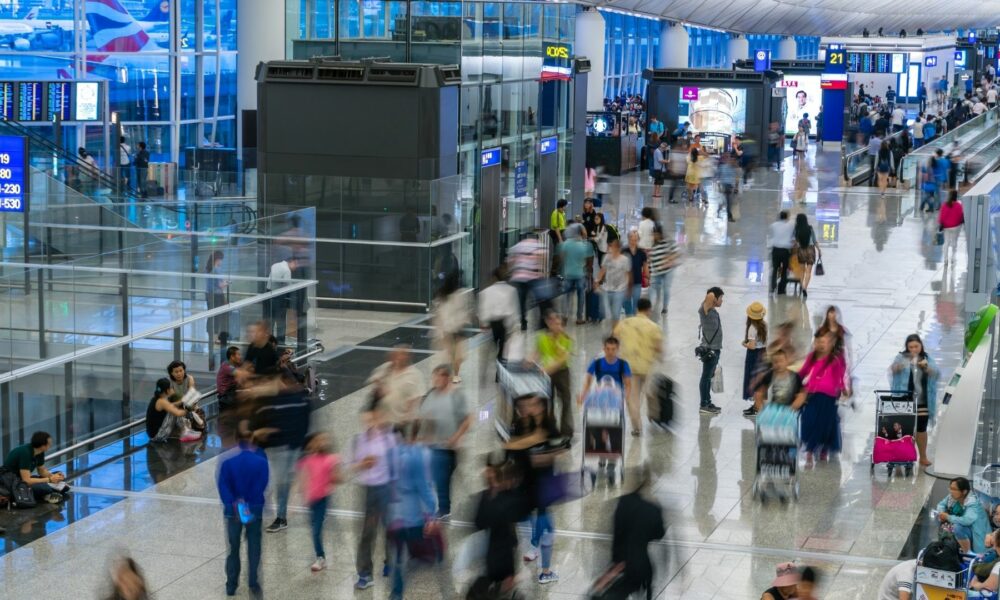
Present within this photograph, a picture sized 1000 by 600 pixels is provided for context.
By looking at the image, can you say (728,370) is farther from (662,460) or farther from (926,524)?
(926,524)

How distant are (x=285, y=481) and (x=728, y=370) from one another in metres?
7.60

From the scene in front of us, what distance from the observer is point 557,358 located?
1331 centimetres

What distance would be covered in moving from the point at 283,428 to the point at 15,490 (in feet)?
8.10

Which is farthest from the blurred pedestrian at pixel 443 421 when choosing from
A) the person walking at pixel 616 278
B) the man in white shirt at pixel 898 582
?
the person walking at pixel 616 278

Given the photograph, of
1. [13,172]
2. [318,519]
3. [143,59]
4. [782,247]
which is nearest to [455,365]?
[318,519]

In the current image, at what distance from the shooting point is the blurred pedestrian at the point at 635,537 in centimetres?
804

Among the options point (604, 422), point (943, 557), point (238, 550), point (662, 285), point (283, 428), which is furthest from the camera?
point (662, 285)

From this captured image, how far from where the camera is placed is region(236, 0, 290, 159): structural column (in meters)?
33.7

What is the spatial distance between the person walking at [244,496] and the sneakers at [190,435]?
4.47m

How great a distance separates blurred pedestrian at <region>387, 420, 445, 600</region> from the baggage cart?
2.55 metres

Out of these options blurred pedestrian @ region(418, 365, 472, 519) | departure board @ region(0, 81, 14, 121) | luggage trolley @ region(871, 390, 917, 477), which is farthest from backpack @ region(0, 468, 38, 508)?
departure board @ region(0, 81, 14, 121)

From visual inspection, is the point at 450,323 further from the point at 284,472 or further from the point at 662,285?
the point at 662,285

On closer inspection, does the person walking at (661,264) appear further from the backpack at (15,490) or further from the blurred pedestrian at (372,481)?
the blurred pedestrian at (372,481)

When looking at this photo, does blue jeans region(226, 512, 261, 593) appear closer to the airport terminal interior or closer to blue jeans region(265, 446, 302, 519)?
the airport terminal interior
